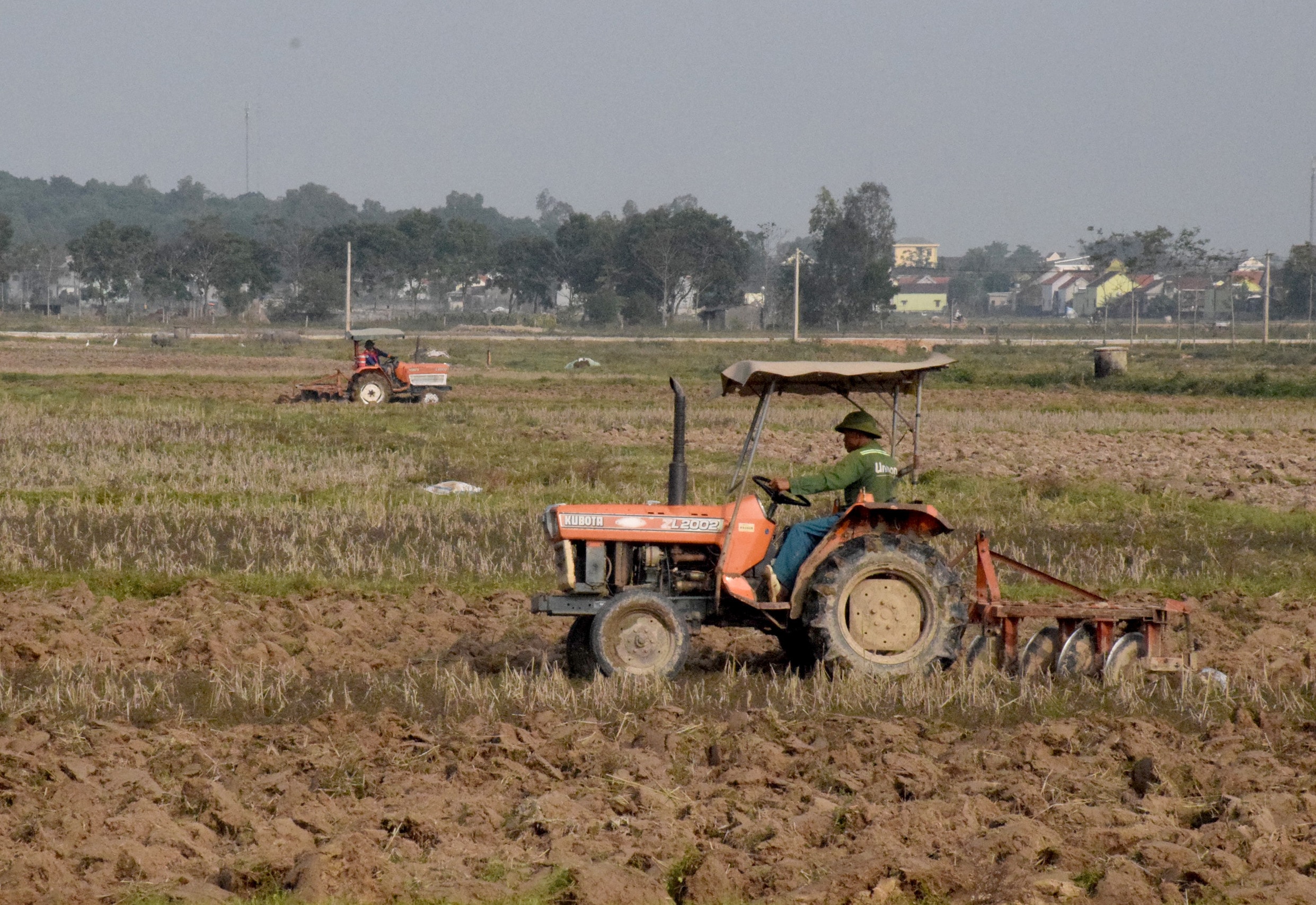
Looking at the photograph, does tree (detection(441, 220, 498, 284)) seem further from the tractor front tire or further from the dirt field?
the dirt field

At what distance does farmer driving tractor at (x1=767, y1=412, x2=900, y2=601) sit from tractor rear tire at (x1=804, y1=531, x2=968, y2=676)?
0.19m

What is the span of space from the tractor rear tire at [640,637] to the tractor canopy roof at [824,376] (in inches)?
56.9

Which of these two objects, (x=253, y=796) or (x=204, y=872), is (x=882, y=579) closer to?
(x=253, y=796)

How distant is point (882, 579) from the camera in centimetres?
914

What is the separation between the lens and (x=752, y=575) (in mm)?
9305

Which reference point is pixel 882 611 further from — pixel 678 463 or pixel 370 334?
pixel 370 334

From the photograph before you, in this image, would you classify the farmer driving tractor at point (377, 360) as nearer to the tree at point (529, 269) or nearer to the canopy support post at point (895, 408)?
the canopy support post at point (895, 408)

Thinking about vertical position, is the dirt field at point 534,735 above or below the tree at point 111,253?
below

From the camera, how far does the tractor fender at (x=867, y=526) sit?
9.10 meters

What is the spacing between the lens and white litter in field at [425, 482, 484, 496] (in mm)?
17891

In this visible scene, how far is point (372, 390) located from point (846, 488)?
2285cm

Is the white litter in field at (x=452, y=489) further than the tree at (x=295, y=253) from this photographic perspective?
No

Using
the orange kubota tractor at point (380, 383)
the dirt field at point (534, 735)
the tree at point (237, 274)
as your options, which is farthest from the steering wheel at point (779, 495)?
the tree at point (237, 274)

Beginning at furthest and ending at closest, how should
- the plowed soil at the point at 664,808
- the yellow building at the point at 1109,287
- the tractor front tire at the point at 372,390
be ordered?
1. the yellow building at the point at 1109,287
2. the tractor front tire at the point at 372,390
3. the plowed soil at the point at 664,808
